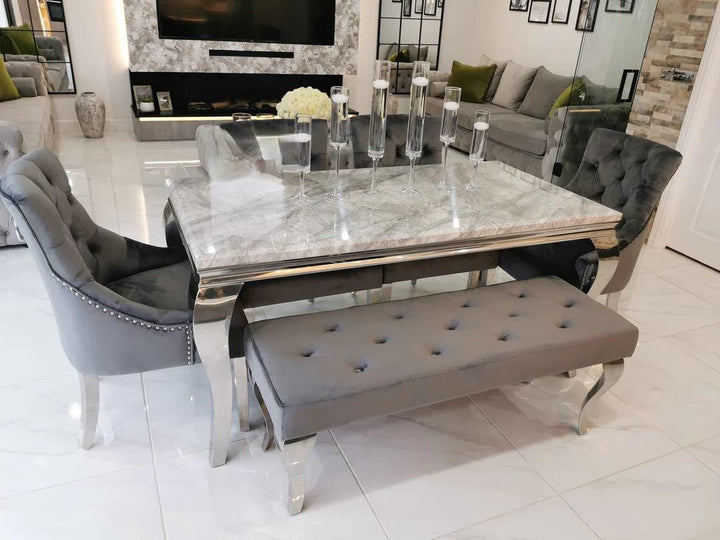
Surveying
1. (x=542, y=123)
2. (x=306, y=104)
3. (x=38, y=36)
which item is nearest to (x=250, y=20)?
(x=38, y=36)

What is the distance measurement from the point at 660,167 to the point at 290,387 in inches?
73.2

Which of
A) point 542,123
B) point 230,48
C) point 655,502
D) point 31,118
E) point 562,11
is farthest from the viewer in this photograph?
point 230,48

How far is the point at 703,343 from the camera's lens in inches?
108

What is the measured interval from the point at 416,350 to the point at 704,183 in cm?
284

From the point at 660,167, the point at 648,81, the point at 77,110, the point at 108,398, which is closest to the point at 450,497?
the point at 108,398

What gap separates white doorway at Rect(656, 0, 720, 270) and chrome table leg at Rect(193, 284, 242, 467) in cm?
321

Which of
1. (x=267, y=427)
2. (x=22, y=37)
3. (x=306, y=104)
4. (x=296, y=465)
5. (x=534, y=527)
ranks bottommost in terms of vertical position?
(x=534, y=527)

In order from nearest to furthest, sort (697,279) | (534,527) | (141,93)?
(534,527) → (697,279) → (141,93)

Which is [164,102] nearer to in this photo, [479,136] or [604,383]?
[479,136]

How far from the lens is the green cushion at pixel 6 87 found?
4973 mm

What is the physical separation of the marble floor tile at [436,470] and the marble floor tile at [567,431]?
0.08 meters

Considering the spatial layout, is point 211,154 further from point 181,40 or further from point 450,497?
point 181,40

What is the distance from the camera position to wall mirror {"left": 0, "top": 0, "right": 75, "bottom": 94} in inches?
213

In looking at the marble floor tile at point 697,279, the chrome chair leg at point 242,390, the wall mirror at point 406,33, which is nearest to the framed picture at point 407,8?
the wall mirror at point 406,33
